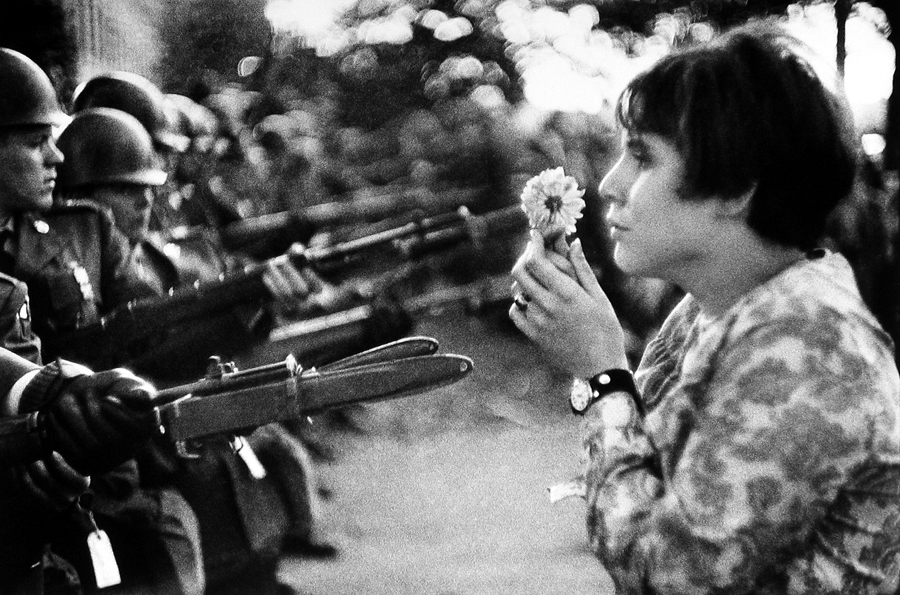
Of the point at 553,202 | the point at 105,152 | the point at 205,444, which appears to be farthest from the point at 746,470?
the point at 105,152

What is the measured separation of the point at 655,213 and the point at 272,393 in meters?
0.62

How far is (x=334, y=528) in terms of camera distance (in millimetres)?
1503

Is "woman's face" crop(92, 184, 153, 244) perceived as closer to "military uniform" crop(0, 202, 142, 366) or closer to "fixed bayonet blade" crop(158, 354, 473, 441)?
"military uniform" crop(0, 202, 142, 366)

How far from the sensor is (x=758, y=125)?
931mm

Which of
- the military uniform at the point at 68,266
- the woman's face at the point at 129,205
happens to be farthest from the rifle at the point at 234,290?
the woman's face at the point at 129,205

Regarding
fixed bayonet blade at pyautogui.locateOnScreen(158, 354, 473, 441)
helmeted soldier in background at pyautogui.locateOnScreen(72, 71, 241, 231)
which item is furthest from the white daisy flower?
helmeted soldier in background at pyautogui.locateOnScreen(72, 71, 241, 231)

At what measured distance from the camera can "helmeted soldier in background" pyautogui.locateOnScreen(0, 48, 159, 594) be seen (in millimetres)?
1285

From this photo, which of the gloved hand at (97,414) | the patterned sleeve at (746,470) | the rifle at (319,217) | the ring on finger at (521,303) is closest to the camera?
the patterned sleeve at (746,470)

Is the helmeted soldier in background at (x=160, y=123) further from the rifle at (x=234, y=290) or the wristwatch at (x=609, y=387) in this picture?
the wristwatch at (x=609, y=387)

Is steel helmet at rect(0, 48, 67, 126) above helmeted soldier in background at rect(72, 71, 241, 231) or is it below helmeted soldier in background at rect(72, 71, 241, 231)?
above

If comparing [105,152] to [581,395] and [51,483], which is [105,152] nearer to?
[51,483]

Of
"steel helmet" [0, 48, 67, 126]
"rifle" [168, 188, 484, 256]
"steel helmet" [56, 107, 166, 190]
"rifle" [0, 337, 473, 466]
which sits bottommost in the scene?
"rifle" [0, 337, 473, 466]

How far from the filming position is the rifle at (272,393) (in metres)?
1.31

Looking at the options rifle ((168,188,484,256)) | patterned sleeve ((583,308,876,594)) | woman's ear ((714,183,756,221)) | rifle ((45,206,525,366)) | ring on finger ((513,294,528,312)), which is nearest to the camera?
patterned sleeve ((583,308,876,594))
